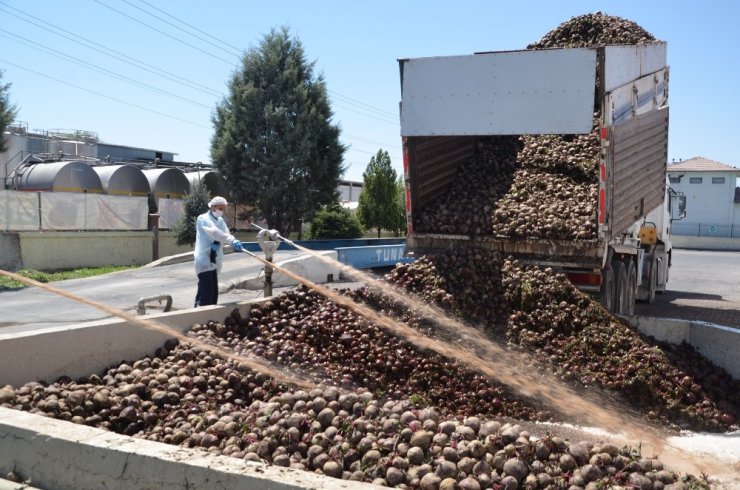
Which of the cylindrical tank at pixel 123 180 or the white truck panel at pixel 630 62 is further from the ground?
the white truck panel at pixel 630 62

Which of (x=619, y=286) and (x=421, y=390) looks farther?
(x=619, y=286)

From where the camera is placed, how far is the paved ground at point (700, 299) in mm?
11977

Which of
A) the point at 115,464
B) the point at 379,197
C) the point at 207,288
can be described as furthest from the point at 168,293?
the point at 379,197

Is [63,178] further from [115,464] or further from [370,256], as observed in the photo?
[115,464]

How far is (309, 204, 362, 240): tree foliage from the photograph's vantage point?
3005 cm

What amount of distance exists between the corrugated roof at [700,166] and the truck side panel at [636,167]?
4840 centimetres

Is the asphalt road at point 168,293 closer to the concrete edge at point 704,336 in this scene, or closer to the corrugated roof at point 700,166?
the concrete edge at point 704,336

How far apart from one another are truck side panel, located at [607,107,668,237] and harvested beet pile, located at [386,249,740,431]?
153cm

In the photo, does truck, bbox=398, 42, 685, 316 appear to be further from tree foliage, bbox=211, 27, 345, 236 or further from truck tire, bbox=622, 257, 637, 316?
tree foliage, bbox=211, 27, 345, 236

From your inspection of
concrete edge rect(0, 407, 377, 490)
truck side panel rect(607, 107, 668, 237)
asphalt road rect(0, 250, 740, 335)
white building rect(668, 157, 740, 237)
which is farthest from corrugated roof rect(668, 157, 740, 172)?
concrete edge rect(0, 407, 377, 490)

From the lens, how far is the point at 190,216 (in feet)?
82.0

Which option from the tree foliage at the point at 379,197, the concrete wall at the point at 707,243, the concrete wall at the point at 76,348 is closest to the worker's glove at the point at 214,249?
the concrete wall at the point at 76,348

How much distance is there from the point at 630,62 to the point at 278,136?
2005 centimetres

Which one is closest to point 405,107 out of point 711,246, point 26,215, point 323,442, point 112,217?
point 323,442
